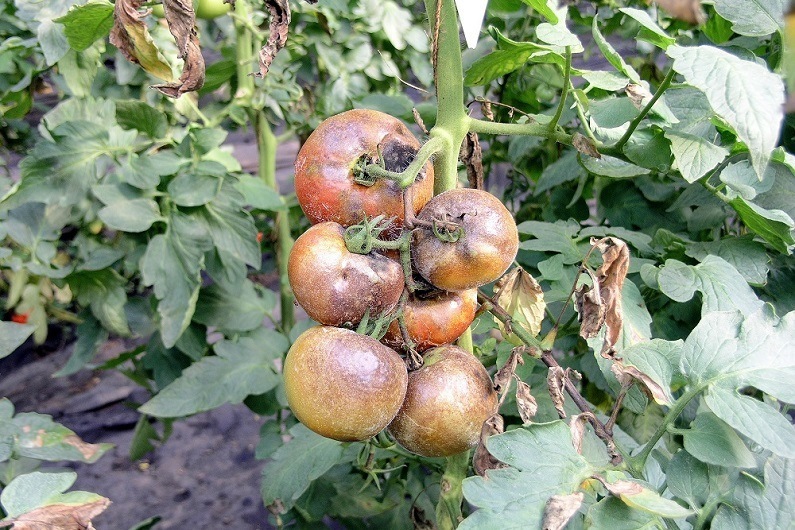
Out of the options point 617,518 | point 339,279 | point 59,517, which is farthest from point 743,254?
point 59,517

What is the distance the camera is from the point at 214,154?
1117 mm

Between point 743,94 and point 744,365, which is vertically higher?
point 743,94

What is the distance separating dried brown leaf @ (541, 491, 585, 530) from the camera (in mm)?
422

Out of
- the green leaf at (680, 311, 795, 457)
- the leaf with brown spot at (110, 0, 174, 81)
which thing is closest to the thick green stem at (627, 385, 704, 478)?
the green leaf at (680, 311, 795, 457)

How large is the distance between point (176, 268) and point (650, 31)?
701 mm

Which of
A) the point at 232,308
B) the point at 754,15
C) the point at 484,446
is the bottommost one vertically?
the point at 232,308

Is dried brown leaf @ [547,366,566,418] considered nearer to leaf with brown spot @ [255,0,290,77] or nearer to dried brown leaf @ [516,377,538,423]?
dried brown leaf @ [516,377,538,423]

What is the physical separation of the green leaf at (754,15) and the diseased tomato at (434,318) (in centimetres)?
40

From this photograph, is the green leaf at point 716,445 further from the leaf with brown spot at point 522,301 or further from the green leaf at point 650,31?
the green leaf at point 650,31

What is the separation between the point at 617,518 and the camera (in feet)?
1.50

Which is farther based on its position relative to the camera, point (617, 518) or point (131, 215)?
point (131, 215)

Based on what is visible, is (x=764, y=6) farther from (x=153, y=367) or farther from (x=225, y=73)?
(x=153, y=367)

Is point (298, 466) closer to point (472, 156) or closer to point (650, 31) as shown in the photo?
point (472, 156)

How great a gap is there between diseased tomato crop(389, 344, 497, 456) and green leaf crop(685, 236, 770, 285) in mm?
383
